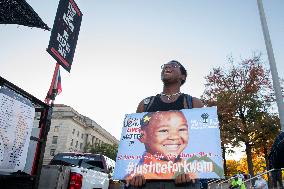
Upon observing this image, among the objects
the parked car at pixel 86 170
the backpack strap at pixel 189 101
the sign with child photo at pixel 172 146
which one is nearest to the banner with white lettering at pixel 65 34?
the parked car at pixel 86 170

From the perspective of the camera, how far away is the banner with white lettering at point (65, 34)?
22.9ft

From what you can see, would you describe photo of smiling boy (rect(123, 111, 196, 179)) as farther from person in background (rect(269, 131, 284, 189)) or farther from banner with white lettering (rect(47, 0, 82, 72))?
banner with white lettering (rect(47, 0, 82, 72))

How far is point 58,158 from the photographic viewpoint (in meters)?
8.21

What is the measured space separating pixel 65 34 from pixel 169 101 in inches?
197

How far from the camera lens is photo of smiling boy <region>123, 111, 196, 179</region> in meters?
2.59

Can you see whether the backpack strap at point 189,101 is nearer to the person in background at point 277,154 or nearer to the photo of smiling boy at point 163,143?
the photo of smiling boy at point 163,143

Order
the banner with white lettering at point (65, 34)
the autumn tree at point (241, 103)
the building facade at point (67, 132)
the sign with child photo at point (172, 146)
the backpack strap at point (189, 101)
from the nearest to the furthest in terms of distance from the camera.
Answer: the sign with child photo at point (172, 146) < the backpack strap at point (189, 101) < the banner with white lettering at point (65, 34) < the autumn tree at point (241, 103) < the building facade at point (67, 132)

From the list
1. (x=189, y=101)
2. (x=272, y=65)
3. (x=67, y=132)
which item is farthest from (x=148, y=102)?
(x=67, y=132)

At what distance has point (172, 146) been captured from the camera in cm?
269

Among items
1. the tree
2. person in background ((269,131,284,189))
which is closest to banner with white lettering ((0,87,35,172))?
person in background ((269,131,284,189))

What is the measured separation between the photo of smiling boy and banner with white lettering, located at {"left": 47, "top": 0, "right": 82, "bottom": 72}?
4706 millimetres

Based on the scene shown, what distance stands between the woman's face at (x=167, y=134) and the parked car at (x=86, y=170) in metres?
2.93

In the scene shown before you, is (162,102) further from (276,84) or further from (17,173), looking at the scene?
(276,84)

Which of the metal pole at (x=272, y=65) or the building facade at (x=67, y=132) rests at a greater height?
the building facade at (x=67, y=132)
